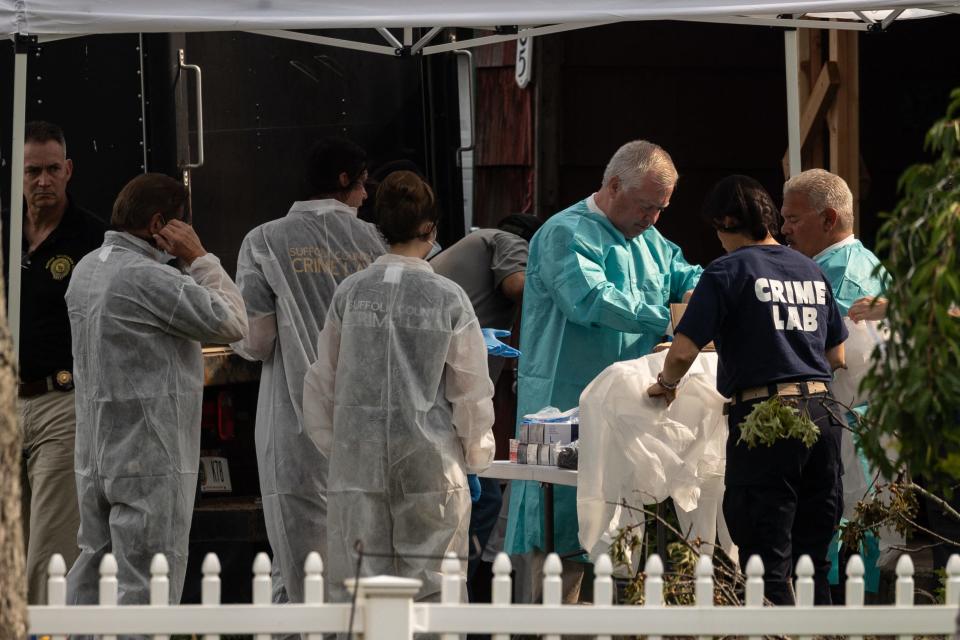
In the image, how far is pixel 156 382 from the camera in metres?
4.98

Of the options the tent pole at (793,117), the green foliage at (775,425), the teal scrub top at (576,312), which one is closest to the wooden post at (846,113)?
the tent pole at (793,117)

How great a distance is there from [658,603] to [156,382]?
7.00 feet

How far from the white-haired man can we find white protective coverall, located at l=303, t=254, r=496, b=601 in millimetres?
1832

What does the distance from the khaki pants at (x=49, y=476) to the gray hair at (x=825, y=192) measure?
2.74 metres

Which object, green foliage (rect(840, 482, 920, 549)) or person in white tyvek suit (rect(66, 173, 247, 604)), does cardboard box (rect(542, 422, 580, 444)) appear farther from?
A: person in white tyvek suit (rect(66, 173, 247, 604))

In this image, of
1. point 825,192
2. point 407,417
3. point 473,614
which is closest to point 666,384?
point 407,417

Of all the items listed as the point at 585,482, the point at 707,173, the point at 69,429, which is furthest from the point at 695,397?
the point at 707,173

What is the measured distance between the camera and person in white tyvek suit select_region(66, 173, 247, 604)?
4.91 meters

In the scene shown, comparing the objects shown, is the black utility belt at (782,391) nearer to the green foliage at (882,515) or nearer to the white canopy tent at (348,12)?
the green foliage at (882,515)

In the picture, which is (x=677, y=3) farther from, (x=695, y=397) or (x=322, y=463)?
(x=322, y=463)

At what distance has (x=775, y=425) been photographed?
15.1 feet

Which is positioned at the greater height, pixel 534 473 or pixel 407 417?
pixel 407 417

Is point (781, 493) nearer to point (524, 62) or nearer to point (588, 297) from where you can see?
point (588, 297)

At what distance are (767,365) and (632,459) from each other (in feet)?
1.93
